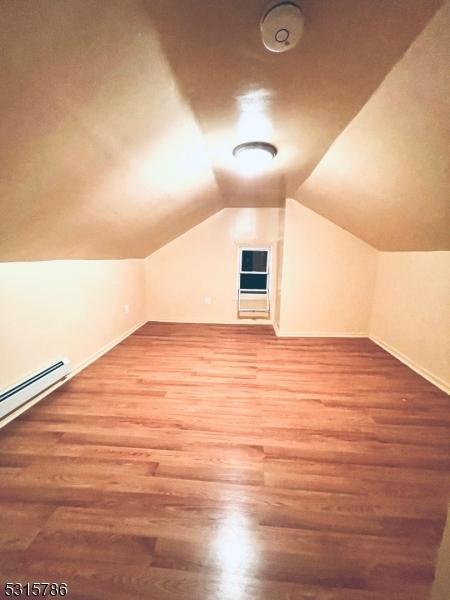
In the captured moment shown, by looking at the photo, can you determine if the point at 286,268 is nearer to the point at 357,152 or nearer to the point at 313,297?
the point at 313,297

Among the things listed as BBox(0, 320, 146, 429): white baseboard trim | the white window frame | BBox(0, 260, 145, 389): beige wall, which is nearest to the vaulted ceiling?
BBox(0, 260, 145, 389): beige wall

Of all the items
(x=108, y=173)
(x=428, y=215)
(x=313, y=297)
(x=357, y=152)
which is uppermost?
(x=357, y=152)

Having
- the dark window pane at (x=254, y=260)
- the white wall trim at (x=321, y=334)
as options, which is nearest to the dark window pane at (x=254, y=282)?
the dark window pane at (x=254, y=260)

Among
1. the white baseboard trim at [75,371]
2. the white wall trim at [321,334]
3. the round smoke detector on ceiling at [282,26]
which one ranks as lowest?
the white baseboard trim at [75,371]

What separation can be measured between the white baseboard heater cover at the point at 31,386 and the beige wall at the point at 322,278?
10.1 ft

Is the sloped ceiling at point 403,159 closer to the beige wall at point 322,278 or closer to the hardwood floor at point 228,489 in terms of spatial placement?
the beige wall at point 322,278

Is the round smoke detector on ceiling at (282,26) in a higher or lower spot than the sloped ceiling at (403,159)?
higher

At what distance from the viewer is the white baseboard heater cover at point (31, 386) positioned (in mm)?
1906

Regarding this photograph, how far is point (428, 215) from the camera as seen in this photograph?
2.24m

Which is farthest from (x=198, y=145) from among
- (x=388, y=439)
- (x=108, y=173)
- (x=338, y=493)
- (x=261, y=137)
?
(x=388, y=439)

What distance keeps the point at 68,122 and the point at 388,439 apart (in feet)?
9.06

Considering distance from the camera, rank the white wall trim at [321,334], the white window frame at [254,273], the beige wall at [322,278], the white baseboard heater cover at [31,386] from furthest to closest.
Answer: the white window frame at [254,273], the white wall trim at [321,334], the beige wall at [322,278], the white baseboard heater cover at [31,386]

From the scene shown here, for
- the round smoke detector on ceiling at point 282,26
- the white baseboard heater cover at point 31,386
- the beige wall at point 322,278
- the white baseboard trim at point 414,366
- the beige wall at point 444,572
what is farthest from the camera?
the beige wall at point 322,278

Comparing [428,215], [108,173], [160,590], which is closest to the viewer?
[160,590]
